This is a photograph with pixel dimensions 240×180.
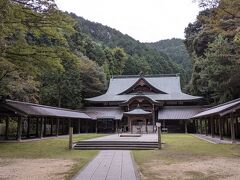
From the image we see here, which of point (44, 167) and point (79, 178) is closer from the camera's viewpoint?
point (79, 178)

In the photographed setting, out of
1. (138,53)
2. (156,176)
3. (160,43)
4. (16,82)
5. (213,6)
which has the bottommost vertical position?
(156,176)

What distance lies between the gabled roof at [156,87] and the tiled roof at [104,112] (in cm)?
121

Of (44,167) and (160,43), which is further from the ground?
(160,43)

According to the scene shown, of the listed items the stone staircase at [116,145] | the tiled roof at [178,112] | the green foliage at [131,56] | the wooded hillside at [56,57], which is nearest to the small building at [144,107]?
the tiled roof at [178,112]

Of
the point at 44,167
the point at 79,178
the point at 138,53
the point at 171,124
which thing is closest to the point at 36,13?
the point at 44,167

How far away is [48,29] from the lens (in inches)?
513

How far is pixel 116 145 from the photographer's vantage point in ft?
50.6

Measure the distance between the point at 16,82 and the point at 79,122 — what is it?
510 inches

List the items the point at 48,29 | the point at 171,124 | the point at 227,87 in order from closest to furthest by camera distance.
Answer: the point at 48,29 → the point at 227,87 → the point at 171,124

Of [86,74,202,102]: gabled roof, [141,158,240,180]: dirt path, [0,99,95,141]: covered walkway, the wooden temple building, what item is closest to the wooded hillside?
[0,99,95,141]: covered walkway

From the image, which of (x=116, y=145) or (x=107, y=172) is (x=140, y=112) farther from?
(x=107, y=172)

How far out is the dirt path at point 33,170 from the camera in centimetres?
738

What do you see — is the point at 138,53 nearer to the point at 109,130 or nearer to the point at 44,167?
the point at 109,130

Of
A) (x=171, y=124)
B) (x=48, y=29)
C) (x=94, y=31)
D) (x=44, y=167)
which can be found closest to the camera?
(x=44, y=167)
